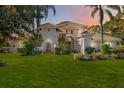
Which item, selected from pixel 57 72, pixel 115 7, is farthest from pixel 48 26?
pixel 115 7

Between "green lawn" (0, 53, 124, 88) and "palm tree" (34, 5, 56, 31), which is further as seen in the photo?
"palm tree" (34, 5, 56, 31)

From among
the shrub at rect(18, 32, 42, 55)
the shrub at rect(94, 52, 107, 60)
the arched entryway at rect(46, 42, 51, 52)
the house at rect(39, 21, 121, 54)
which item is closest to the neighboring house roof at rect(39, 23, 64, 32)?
the house at rect(39, 21, 121, 54)

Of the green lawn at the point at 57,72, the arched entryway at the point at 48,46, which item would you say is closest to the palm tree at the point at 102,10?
the green lawn at the point at 57,72

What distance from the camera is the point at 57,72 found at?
7926mm

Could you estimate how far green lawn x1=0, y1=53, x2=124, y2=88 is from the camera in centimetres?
756

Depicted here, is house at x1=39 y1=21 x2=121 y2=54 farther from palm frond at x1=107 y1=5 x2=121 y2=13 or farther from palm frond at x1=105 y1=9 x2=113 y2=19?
palm frond at x1=107 y1=5 x2=121 y2=13

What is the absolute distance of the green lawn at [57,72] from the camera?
298 inches

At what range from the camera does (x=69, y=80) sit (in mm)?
7707

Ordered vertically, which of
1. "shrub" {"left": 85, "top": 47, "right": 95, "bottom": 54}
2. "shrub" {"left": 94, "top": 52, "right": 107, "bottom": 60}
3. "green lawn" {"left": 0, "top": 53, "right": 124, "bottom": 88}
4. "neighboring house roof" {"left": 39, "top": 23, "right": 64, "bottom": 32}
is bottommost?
"green lawn" {"left": 0, "top": 53, "right": 124, "bottom": 88}
